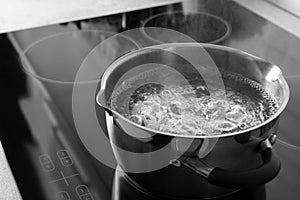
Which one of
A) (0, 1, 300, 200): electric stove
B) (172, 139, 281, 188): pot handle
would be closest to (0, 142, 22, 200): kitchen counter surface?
(0, 1, 300, 200): electric stove

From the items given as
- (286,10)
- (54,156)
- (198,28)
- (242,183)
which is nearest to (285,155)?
(242,183)

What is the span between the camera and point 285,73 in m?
0.83

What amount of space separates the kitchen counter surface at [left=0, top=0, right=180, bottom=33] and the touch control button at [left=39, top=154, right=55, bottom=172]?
0.47 metres

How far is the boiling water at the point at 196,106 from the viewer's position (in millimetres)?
545

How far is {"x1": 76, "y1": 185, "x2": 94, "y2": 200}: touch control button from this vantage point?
55 cm

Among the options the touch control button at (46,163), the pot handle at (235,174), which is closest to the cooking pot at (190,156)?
the pot handle at (235,174)

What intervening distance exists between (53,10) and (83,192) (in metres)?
0.64

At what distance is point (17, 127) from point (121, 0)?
1.85ft

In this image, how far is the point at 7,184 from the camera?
584mm

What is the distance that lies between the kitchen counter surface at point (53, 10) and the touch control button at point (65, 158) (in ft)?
1.54

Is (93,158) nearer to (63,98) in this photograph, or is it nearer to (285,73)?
(63,98)

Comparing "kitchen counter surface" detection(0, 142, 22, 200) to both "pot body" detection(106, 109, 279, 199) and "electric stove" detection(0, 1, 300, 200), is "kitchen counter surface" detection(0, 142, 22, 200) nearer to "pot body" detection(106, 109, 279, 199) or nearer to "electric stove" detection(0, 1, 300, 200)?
"electric stove" detection(0, 1, 300, 200)

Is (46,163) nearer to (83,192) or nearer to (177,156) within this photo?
(83,192)

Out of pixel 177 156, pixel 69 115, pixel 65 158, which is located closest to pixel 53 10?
pixel 69 115
